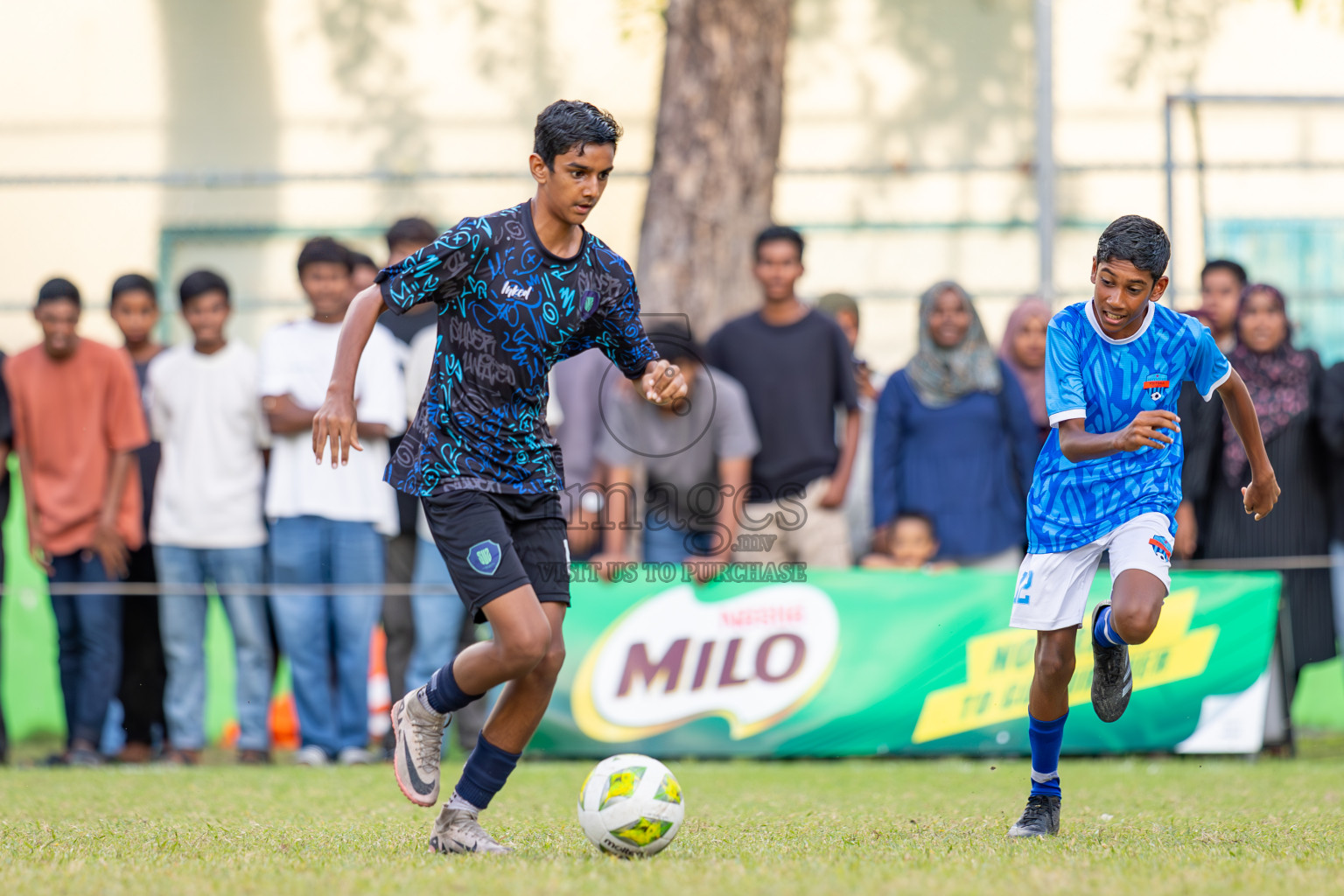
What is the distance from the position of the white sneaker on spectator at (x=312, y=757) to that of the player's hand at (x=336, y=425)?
393 cm

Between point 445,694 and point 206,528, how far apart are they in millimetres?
3951

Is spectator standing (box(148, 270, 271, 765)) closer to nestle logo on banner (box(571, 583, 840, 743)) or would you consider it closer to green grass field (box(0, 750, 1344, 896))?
green grass field (box(0, 750, 1344, 896))

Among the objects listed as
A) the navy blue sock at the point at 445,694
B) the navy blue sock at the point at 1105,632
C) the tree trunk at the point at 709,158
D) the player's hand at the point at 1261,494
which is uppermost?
the tree trunk at the point at 709,158

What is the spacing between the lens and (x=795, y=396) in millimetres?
8633

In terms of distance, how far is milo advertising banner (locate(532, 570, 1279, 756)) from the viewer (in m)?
8.20

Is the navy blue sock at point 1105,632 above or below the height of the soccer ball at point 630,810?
above

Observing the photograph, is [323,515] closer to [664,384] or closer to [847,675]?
[847,675]

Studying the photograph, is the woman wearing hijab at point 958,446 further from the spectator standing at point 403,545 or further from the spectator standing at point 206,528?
the spectator standing at point 206,528

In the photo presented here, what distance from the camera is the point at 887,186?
42.8 feet

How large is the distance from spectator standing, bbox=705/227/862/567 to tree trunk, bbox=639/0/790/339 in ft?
6.01

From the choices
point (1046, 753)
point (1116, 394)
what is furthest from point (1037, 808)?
point (1116, 394)

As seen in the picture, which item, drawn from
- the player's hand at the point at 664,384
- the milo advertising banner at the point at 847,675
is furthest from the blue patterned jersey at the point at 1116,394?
Answer: the milo advertising banner at the point at 847,675

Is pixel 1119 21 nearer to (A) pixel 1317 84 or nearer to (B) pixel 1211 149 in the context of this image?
(A) pixel 1317 84

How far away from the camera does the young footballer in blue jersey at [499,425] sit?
15.5ft
